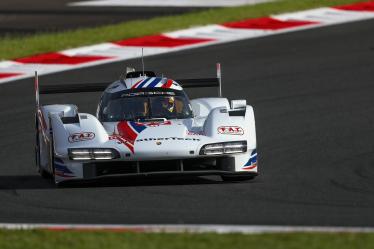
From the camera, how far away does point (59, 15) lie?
98.1ft

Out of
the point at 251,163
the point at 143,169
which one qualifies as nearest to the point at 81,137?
the point at 143,169

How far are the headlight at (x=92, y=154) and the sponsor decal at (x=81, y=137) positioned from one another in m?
0.16

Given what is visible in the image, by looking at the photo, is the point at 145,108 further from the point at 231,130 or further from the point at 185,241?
the point at 185,241

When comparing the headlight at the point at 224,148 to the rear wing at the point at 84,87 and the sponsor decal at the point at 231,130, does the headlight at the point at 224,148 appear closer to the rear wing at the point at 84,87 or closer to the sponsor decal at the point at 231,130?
the sponsor decal at the point at 231,130

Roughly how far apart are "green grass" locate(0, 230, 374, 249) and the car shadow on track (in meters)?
3.47

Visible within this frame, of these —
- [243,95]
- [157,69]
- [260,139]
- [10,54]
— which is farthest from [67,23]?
[260,139]

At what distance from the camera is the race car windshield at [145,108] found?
14.8m

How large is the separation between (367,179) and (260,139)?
11.0ft

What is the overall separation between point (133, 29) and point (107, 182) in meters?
12.4

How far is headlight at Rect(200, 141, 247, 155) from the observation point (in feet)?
44.4

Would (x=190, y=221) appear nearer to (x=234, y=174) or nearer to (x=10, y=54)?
(x=234, y=174)

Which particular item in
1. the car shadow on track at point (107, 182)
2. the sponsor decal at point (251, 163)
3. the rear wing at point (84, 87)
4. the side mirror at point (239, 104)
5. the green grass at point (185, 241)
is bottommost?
the car shadow on track at point (107, 182)

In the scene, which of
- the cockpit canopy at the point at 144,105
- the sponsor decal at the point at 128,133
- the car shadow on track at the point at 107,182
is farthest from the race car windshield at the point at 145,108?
the car shadow on track at the point at 107,182

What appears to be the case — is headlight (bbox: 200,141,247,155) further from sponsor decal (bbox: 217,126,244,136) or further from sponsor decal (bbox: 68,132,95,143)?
sponsor decal (bbox: 68,132,95,143)
